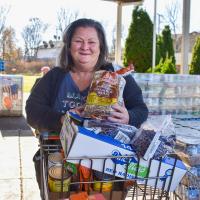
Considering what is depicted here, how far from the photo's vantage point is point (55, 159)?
1452 millimetres

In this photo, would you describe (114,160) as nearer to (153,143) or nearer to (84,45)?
(153,143)

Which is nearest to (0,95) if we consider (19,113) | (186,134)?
(19,113)

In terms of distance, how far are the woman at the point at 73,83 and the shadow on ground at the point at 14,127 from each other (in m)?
5.05

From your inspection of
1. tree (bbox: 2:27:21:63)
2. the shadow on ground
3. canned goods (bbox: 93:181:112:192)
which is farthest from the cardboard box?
tree (bbox: 2:27:21:63)

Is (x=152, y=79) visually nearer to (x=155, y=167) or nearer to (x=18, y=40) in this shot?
(x=155, y=167)

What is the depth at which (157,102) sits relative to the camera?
302cm

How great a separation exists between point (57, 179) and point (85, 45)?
2.28 feet

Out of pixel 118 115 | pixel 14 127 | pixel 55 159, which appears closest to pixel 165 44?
pixel 14 127

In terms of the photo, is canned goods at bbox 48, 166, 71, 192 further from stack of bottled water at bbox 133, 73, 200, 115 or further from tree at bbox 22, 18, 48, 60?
tree at bbox 22, 18, 48, 60

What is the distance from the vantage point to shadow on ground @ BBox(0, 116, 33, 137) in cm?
691

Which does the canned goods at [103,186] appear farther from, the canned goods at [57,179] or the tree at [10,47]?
the tree at [10,47]

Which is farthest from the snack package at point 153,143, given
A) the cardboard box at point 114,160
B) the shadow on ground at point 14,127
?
the shadow on ground at point 14,127

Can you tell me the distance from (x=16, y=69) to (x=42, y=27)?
4.19m

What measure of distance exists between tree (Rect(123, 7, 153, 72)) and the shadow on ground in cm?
493
